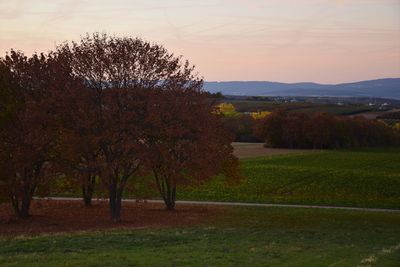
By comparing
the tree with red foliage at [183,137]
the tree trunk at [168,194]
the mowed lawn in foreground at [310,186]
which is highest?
the tree with red foliage at [183,137]

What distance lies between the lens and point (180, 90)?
30.6 meters

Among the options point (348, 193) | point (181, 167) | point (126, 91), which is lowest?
point (348, 193)

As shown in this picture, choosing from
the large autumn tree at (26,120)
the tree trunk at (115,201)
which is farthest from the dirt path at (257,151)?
the large autumn tree at (26,120)

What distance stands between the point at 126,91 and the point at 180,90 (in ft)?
12.0

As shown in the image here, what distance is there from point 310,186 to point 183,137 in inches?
932

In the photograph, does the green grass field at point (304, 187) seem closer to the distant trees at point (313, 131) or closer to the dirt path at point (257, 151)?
the dirt path at point (257, 151)

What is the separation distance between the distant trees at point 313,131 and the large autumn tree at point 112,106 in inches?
2898

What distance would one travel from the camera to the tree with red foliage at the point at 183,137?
2853 centimetres

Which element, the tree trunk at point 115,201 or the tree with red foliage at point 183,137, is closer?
the tree with red foliage at point 183,137

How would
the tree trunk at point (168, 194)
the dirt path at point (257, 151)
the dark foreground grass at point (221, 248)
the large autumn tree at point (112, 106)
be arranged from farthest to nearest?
the dirt path at point (257, 151), the tree trunk at point (168, 194), the large autumn tree at point (112, 106), the dark foreground grass at point (221, 248)

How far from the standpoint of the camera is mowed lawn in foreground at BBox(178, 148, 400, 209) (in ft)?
137

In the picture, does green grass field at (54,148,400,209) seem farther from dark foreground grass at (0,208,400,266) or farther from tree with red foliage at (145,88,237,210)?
dark foreground grass at (0,208,400,266)

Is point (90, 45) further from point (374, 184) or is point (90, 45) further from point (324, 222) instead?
point (374, 184)

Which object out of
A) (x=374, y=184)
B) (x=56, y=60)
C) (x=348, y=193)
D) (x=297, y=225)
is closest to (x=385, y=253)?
(x=297, y=225)
